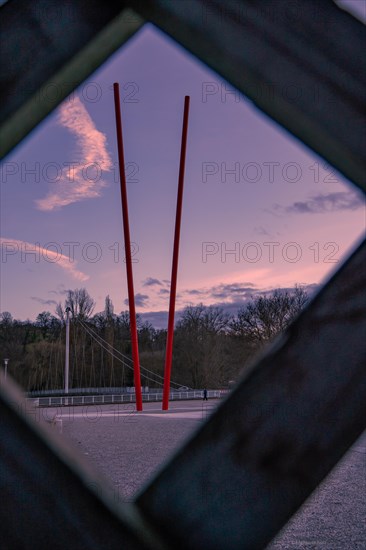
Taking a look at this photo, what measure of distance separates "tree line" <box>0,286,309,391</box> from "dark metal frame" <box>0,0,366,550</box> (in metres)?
43.0

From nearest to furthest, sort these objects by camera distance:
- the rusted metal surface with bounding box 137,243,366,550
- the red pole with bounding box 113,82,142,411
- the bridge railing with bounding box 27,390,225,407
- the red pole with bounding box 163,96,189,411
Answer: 1. the rusted metal surface with bounding box 137,243,366,550
2. the red pole with bounding box 113,82,142,411
3. the red pole with bounding box 163,96,189,411
4. the bridge railing with bounding box 27,390,225,407

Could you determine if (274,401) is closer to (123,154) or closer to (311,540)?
(311,540)

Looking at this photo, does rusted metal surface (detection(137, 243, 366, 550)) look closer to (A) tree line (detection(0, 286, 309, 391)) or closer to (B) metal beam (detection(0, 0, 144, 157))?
(B) metal beam (detection(0, 0, 144, 157))

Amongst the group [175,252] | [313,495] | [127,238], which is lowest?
[313,495]

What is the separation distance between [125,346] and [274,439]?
71097mm

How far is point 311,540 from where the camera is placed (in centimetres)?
499

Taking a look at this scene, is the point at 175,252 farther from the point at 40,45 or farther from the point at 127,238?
the point at 40,45

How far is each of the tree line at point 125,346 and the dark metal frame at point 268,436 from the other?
1691 inches

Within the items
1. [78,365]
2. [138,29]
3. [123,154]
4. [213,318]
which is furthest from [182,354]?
[138,29]

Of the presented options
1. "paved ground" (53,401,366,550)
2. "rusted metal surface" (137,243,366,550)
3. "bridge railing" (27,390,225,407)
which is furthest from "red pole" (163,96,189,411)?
"bridge railing" (27,390,225,407)

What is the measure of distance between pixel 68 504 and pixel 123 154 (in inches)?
743

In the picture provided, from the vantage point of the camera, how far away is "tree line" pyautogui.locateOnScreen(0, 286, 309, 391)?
1809 inches

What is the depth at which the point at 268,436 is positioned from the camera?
0.63 m

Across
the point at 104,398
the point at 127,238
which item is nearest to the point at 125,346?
the point at 104,398
